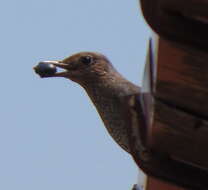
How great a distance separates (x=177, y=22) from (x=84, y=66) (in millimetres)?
3887

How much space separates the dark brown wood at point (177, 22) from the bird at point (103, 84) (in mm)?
2926

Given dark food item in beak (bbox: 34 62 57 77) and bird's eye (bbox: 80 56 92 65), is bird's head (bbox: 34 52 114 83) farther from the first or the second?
dark food item in beak (bbox: 34 62 57 77)

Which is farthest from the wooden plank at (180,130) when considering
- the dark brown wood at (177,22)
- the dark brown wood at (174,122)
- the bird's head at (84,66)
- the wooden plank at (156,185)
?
the bird's head at (84,66)

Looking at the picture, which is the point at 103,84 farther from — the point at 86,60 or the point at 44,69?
the point at 44,69

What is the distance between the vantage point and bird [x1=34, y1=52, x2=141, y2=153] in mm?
5566

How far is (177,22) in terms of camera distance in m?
2.43

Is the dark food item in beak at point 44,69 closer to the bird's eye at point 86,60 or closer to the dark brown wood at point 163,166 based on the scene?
the bird's eye at point 86,60

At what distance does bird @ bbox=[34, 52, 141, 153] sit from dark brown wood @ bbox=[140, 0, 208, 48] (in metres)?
2.93

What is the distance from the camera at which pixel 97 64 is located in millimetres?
6395

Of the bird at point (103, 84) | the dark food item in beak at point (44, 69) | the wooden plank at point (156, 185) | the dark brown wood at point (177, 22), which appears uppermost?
the dark brown wood at point (177, 22)

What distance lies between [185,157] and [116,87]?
328 centimetres

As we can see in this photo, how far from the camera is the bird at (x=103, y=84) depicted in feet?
18.3

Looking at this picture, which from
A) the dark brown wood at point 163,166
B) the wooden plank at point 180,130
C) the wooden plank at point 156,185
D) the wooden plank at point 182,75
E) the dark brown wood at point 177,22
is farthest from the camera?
the wooden plank at point 156,185

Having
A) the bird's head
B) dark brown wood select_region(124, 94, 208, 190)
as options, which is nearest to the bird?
the bird's head
